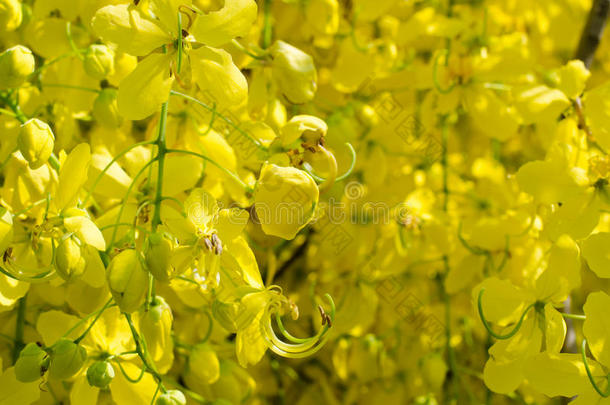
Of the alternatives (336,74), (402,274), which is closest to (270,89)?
(336,74)

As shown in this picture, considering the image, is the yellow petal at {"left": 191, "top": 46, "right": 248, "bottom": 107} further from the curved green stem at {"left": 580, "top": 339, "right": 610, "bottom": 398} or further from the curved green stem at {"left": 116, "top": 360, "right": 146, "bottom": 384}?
the curved green stem at {"left": 580, "top": 339, "right": 610, "bottom": 398}

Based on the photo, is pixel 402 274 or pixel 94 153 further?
pixel 402 274

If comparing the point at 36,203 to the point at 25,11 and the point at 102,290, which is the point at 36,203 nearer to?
the point at 102,290

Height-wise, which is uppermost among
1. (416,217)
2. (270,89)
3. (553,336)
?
(270,89)

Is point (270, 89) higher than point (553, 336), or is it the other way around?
point (270, 89)

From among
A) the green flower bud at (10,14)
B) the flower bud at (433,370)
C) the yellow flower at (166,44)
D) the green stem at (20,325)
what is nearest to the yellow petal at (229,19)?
the yellow flower at (166,44)

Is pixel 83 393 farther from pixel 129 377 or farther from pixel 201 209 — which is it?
pixel 201 209

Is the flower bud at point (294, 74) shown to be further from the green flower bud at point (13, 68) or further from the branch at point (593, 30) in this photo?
the branch at point (593, 30)

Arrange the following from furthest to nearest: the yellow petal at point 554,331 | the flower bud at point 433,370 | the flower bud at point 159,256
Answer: the flower bud at point 433,370, the yellow petal at point 554,331, the flower bud at point 159,256
